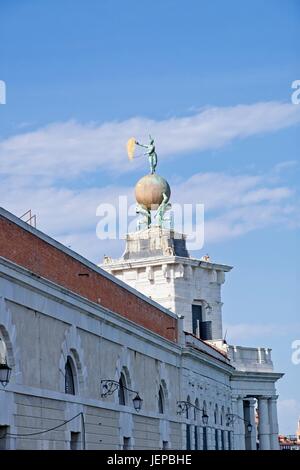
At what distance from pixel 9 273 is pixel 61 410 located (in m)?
5.52

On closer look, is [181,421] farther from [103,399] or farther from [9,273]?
[9,273]

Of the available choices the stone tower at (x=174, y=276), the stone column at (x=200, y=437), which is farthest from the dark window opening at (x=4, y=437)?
the stone tower at (x=174, y=276)

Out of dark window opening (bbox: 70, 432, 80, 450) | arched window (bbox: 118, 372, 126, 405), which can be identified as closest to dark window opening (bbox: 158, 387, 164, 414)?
arched window (bbox: 118, 372, 126, 405)

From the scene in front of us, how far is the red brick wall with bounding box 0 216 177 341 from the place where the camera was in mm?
27469

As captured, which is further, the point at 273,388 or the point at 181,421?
the point at 273,388

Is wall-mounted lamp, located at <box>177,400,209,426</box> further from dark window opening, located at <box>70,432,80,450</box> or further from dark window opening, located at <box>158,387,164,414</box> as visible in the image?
dark window opening, located at <box>70,432,80,450</box>

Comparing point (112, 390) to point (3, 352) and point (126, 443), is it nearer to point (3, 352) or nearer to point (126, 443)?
point (126, 443)

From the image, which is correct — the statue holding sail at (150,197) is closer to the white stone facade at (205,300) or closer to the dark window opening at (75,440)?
the white stone facade at (205,300)

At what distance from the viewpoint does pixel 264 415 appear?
66375mm

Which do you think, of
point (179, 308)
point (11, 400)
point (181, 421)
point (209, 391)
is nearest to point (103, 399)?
point (11, 400)

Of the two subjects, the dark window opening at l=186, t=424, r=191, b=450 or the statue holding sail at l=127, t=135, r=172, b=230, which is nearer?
the dark window opening at l=186, t=424, r=191, b=450

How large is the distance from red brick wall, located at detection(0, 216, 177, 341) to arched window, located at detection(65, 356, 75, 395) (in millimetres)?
2104

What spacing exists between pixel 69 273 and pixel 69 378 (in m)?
2.95
